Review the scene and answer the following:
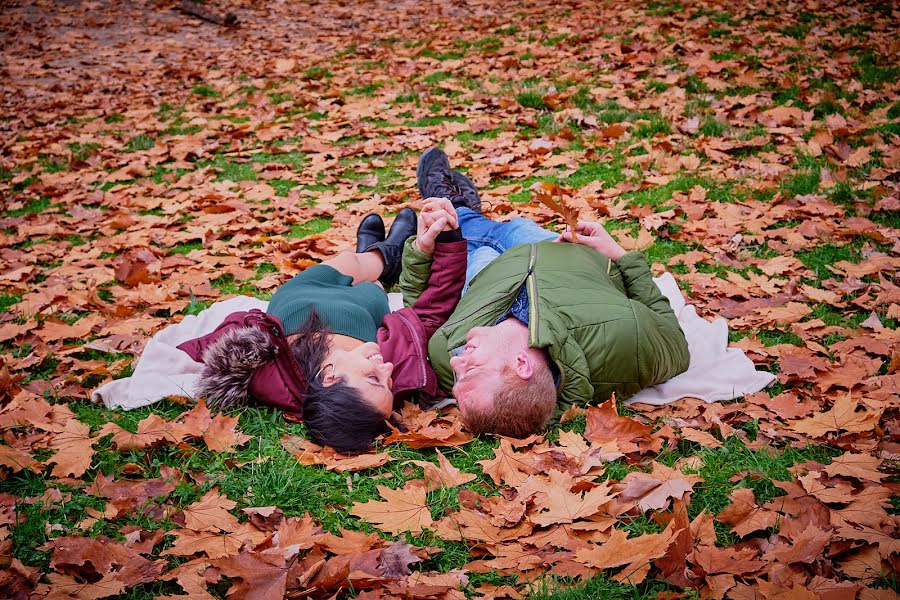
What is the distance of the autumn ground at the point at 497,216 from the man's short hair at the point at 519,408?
4.3 inches

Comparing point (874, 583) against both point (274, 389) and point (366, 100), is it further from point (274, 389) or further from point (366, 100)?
point (366, 100)

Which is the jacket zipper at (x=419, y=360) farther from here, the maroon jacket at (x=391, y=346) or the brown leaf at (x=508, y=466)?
the brown leaf at (x=508, y=466)

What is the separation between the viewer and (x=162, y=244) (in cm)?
513

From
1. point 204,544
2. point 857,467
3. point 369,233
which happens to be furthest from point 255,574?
point 369,233

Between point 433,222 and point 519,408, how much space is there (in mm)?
1215

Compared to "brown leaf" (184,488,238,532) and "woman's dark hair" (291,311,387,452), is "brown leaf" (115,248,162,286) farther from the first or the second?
"brown leaf" (184,488,238,532)

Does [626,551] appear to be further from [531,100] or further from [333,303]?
[531,100]

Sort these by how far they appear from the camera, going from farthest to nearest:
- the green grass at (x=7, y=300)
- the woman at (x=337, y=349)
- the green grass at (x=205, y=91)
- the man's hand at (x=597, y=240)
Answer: the green grass at (x=205, y=91)
the green grass at (x=7, y=300)
the man's hand at (x=597, y=240)
the woman at (x=337, y=349)

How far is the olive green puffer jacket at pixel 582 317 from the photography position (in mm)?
2887

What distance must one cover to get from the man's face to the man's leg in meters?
1.07

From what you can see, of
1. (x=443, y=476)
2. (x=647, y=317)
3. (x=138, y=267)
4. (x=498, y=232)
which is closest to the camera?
(x=443, y=476)

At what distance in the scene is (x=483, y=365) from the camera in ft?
9.21

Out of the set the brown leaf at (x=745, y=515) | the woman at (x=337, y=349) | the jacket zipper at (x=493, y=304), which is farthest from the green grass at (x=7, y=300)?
the brown leaf at (x=745, y=515)

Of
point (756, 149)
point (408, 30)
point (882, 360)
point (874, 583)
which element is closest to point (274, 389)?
point (874, 583)
